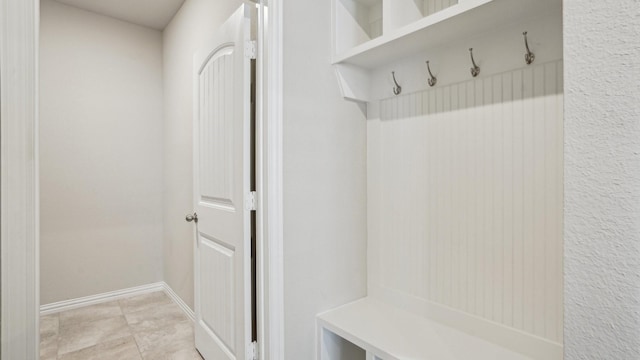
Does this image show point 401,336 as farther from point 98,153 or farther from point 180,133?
point 98,153

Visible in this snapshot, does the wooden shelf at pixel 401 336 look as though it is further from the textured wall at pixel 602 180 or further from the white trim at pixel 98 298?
the white trim at pixel 98 298

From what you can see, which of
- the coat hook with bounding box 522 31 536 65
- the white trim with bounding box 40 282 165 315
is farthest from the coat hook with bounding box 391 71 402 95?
the white trim with bounding box 40 282 165 315

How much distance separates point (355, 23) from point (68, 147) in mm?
2752

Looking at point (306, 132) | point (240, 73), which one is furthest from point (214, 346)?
point (240, 73)

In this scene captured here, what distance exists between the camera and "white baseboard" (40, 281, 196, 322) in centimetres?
276

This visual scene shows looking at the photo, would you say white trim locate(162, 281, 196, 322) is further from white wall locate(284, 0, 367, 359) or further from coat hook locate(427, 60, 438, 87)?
coat hook locate(427, 60, 438, 87)

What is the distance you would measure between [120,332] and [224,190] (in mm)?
1671

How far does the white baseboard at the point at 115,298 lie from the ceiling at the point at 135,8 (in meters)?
2.56

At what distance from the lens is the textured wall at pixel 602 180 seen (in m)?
0.63

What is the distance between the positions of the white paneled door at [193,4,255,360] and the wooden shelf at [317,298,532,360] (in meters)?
0.45

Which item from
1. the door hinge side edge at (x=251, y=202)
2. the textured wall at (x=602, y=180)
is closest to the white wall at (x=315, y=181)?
the door hinge side edge at (x=251, y=202)

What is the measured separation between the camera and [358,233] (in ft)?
5.62

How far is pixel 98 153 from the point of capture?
3.01m

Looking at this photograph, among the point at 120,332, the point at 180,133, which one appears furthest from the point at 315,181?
the point at 120,332
